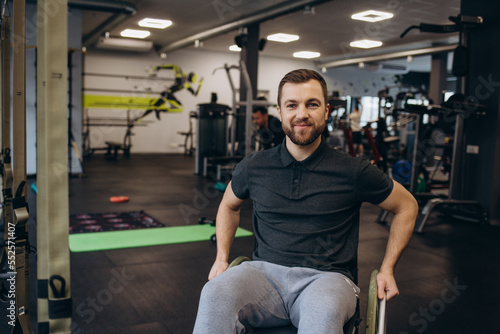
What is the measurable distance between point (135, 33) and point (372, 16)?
16.6 feet

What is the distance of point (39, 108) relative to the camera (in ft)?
2.61

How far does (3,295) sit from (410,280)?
7.32 feet

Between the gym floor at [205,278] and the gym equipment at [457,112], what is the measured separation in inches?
6.3

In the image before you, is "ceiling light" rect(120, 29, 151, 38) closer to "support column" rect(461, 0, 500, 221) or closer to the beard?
"support column" rect(461, 0, 500, 221)

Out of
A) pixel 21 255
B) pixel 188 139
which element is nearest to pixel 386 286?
pixel 21 255

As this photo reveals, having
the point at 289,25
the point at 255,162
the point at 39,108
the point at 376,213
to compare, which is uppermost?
the point at 289,25

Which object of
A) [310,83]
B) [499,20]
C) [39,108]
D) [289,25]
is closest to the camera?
[39,108]

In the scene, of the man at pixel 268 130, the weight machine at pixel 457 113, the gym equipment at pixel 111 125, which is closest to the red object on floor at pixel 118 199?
the man at pixel 268 130

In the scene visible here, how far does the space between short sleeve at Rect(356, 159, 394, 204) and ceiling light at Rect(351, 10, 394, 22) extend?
20.8 feet

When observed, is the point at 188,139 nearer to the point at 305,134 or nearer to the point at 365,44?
the point at 365,44

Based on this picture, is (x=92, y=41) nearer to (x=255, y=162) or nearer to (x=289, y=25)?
(x=289, y=25)

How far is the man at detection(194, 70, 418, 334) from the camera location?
4.30ft

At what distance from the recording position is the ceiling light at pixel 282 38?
9359 mm

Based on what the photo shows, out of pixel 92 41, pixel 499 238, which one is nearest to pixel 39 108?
pixel 499 238
